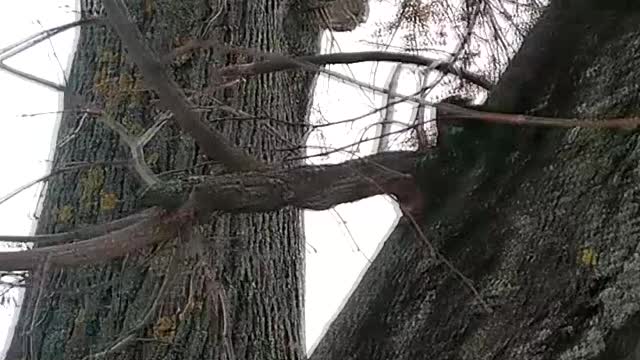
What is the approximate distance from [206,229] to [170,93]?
510mm

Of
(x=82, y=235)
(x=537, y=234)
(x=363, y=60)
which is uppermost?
(x=363, y=60)

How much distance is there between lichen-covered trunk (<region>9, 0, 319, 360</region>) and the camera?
1.88 m

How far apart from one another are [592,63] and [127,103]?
3.98 ft

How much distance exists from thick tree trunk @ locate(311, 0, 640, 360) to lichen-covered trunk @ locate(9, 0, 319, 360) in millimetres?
522

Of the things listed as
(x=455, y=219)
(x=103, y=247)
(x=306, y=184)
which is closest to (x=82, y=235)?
(x=103, y=247)

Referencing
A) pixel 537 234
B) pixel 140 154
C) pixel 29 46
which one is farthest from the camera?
pixel 29 46

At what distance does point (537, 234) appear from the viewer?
1.12m

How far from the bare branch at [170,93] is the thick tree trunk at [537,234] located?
0.26m

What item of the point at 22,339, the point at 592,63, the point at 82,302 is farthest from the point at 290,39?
the point at 592,63

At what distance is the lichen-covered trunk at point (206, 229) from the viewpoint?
74.0 inches

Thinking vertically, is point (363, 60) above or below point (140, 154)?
above

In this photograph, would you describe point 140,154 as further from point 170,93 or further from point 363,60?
point 363,60

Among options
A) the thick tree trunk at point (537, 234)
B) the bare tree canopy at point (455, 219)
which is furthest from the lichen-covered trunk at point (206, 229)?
the thick tree trunk at point (537, 234)

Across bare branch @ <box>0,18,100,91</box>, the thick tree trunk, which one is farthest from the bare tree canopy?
bare branch @ <box>0,18,100,91</box>
